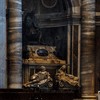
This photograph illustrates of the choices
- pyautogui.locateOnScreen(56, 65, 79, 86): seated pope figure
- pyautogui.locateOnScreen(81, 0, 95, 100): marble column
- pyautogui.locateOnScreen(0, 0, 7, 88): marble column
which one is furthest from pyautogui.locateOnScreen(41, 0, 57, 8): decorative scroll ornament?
pyautogui.locateOnScreen(56, 65, 79, 86): seated pope figure

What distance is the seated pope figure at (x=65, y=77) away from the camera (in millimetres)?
16438

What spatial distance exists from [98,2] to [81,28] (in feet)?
3.69

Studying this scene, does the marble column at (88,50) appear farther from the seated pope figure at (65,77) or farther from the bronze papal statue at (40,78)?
the bronze papal statue at (40,78)

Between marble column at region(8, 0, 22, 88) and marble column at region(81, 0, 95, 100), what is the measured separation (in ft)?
7.20

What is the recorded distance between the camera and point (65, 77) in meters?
16.6

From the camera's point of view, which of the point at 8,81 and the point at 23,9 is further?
the point at 23,9

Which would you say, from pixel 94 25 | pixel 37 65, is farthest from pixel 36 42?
pixel 94 25

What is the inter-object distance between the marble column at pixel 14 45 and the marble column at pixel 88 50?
7.20ft

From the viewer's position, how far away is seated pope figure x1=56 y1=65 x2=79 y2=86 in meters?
16.4

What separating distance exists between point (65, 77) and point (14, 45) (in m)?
2.03

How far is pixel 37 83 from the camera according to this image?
16.1m

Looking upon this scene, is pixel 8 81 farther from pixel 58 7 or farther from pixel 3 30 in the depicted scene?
pixel 58 7

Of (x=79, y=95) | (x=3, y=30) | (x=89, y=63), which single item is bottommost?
(x=79, y=95)

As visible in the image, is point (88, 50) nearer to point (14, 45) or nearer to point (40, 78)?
point (40, 78)
